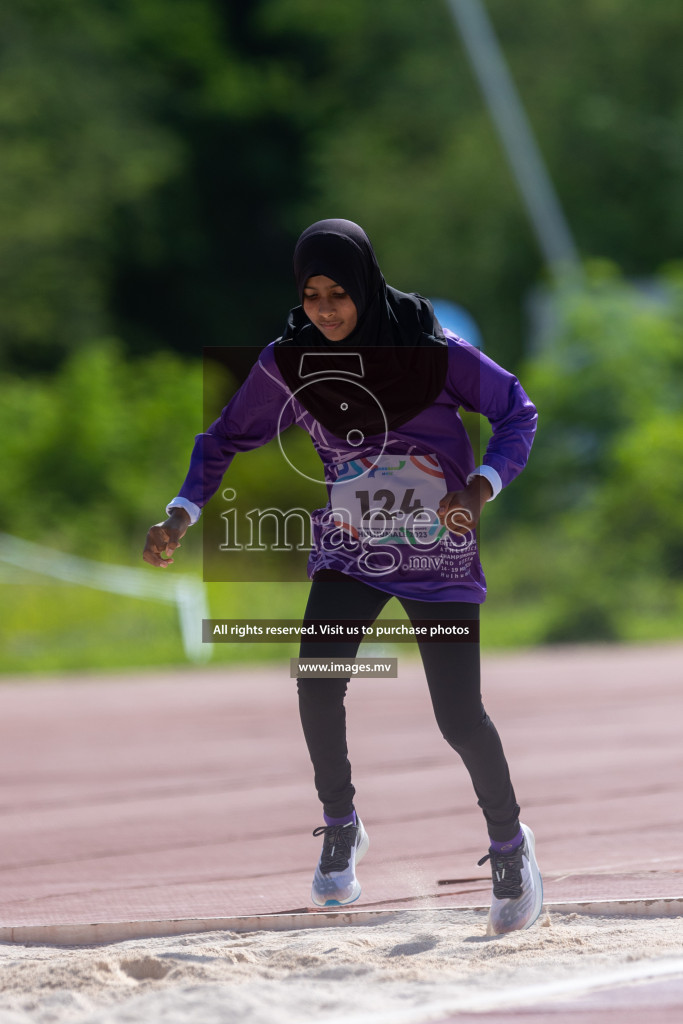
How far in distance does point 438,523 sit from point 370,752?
4005 mm

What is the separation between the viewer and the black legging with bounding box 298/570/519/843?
12.4ft

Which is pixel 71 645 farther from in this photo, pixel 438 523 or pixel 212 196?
pixel 212 196

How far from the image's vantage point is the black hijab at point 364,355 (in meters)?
3.67

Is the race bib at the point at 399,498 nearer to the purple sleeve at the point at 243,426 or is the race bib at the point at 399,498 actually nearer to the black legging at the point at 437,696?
the black legging at the point at 437,696

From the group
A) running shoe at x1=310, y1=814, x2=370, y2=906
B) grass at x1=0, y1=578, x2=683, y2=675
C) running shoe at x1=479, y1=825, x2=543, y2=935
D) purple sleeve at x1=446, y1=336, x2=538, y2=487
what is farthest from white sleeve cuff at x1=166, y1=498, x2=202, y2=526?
grass at x1=0, y1=578, x2=683, y2=675

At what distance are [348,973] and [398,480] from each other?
49.7 inches

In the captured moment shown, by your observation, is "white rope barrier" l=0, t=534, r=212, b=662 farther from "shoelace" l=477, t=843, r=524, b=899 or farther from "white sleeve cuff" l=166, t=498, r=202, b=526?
"shoelace" l=477, t=843, r=524, b=899

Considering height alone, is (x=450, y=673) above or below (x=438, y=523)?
below

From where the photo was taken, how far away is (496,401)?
12.5ft

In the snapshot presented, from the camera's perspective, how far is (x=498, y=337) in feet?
98.5

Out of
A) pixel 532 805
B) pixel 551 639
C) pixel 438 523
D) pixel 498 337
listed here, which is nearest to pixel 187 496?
pixel 438 523

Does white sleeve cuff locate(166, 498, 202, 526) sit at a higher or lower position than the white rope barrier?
lower

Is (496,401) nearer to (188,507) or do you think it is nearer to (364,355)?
(364,355)

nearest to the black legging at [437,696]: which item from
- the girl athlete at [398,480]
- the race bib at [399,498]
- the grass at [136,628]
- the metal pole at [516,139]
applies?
the girl athlete at [398,480]
